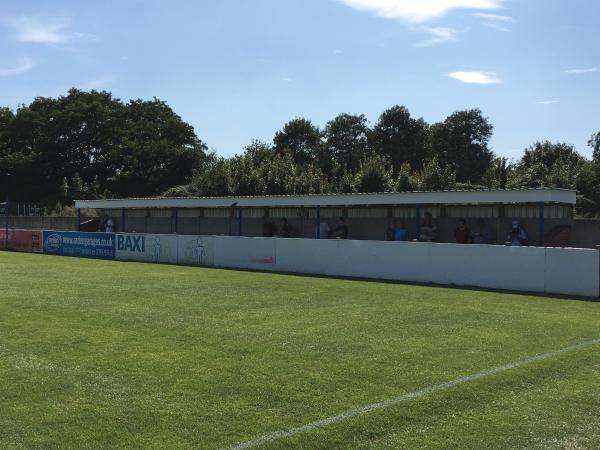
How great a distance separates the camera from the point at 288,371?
6762 millimetres

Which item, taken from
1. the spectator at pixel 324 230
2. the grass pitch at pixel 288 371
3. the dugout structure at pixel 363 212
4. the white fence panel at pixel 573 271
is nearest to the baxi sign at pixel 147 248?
the dugout structure at pixel 363 212

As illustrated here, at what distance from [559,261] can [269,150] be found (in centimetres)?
4259

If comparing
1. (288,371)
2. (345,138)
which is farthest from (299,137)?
(288,371)

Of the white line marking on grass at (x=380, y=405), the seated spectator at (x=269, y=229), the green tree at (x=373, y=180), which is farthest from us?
the green tree at (x=373, y=180)

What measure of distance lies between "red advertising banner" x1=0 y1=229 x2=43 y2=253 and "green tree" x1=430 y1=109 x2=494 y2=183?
143 feet

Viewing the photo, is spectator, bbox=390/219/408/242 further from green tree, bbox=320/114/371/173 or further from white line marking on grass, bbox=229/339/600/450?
green tree, bbox=320/114/371/173

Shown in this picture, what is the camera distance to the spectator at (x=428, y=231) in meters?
20.0

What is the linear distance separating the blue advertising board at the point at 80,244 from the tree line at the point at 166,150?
17801mm

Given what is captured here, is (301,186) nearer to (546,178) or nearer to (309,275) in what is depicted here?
(546,178)

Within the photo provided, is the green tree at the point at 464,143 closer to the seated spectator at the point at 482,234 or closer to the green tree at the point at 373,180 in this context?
the green tree at the point at 373,180

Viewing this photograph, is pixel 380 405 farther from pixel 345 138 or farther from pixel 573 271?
pixel 345 138

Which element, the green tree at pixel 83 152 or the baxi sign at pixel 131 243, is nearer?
the baxi sign at pixel 131 243

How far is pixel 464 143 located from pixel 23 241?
48.5 metres

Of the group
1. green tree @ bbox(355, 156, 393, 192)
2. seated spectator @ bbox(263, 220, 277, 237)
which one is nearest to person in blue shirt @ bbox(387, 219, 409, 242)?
seated spectator @ bbox(263, 220, 277, 237)
